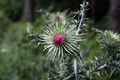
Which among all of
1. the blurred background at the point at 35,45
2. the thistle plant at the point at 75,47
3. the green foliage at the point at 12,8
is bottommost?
the thistle plant at the point at 75,47

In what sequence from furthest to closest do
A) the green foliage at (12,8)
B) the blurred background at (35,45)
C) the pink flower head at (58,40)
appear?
the green foliage at (12,8), the blurred background at (35,45), the pink flower head at (58,40)

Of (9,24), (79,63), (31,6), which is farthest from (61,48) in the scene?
(9,24)

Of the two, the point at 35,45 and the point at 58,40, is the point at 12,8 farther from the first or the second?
the point at 58,40

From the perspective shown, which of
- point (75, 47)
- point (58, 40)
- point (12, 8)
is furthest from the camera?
point (12, 8)

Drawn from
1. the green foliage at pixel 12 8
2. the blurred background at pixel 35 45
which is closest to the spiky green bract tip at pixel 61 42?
the blurred background at pixel 35 45

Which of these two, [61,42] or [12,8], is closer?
[61,42]

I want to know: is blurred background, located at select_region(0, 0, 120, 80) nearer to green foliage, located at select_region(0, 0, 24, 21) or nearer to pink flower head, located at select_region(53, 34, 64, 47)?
pink flower head, located at select_region(53, 34, 64, 47)

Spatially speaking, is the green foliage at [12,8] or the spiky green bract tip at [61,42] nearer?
the spiky green bract tip at [61,42]

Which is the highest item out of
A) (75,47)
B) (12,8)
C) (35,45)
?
(12,8)

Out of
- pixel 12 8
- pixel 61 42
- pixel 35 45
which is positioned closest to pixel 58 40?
pixel 61 42

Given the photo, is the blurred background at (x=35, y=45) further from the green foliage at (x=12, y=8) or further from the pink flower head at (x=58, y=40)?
the green foliage at (x=12, y=8)
